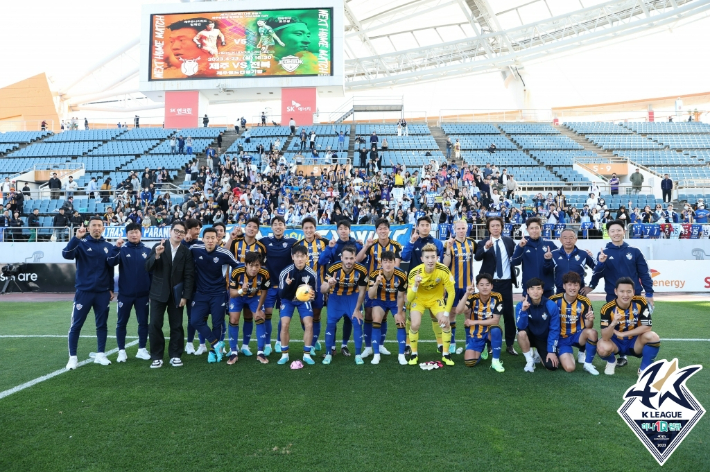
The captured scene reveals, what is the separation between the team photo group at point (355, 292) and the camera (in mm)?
6902

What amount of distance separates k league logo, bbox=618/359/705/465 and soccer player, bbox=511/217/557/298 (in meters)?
3.95

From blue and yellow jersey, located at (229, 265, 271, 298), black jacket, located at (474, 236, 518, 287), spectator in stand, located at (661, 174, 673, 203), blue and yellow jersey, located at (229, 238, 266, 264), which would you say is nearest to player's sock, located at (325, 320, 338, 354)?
blue and yellow jersey, located at (229, 265, 271, 298)

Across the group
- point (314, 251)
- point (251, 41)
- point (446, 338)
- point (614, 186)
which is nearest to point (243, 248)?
point (314, 251)

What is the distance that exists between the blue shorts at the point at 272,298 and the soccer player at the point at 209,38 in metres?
27.8

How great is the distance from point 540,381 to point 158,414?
447 centimetres

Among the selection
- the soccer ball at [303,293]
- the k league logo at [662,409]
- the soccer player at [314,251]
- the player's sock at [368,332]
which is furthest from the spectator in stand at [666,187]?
the k league logo at [662,409]

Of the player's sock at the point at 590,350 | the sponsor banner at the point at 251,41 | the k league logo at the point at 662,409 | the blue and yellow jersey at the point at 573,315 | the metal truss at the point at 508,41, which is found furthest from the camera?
the metal truss at the point at 508,41

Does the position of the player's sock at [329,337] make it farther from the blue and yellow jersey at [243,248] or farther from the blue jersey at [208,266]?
the blue jersey at [208,266]

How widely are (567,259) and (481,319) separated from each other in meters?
1.69

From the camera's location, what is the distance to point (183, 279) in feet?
23.7

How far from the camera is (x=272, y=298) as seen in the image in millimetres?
7906

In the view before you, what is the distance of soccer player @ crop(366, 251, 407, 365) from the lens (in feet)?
23.7

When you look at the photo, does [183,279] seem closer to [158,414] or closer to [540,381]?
[158,414]

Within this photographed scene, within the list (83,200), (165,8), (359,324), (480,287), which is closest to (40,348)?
(359,324)
